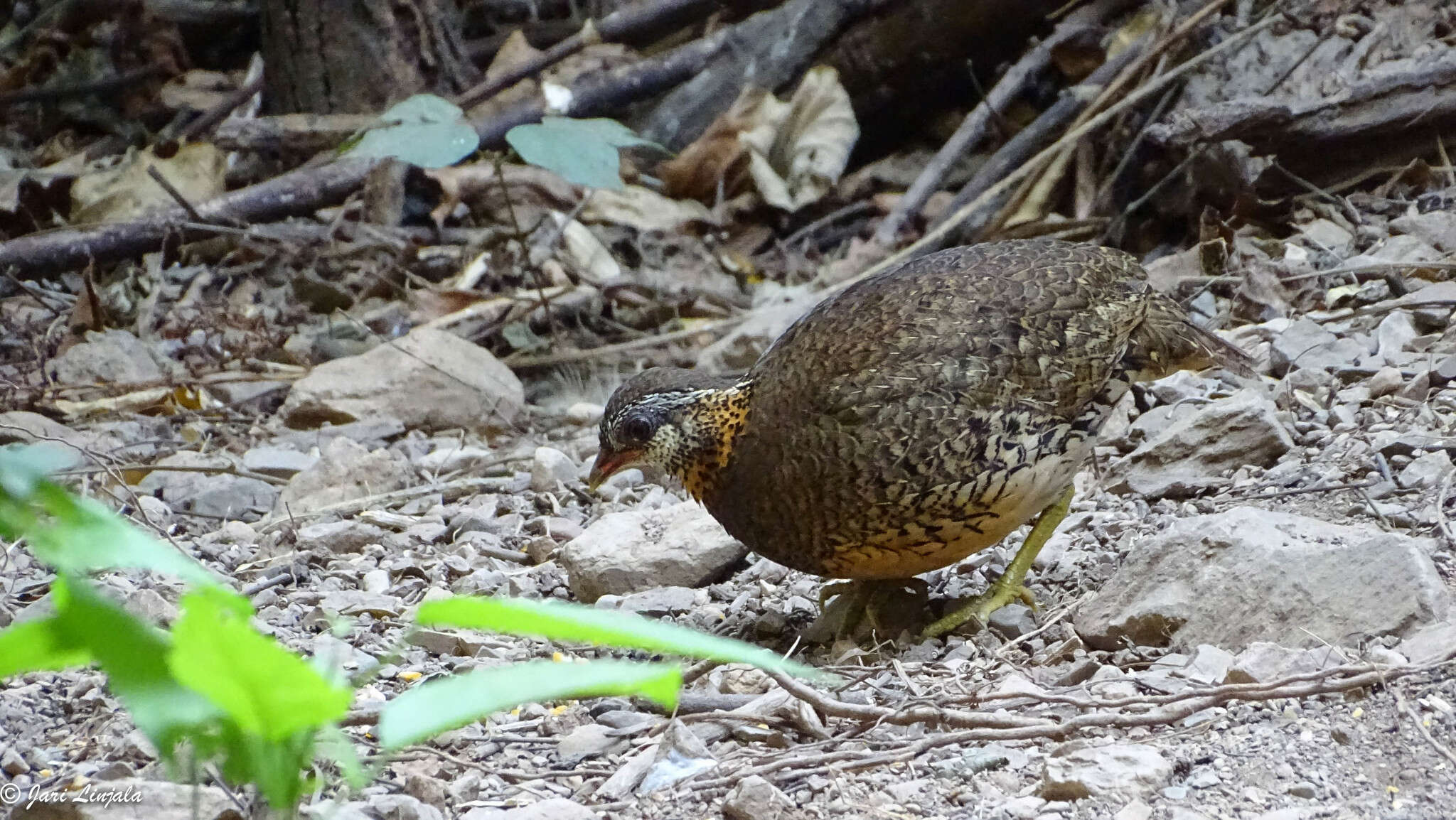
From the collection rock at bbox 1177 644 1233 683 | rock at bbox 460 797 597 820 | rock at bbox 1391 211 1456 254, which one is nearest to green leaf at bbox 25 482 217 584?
rock at bbox 460 797 597 820

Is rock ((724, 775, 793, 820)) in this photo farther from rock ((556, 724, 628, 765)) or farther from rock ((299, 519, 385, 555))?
rock ((299, 519, 385, 555))

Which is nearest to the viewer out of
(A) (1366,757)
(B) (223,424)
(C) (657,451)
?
(A) (1366,757)

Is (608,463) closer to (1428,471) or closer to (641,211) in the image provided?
(1428,471)

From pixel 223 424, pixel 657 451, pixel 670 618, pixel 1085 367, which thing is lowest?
pixel 223 424

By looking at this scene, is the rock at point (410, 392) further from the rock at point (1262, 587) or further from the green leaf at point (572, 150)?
the rock at point (1262, 587)

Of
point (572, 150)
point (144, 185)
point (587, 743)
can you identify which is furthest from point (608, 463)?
point (144, 185)

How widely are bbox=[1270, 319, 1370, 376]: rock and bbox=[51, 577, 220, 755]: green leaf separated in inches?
150

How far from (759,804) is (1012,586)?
143 centimetres

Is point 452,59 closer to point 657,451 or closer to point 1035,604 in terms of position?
point 657,451

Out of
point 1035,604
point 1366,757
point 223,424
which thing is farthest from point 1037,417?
point 223,424

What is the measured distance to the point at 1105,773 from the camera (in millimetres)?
2203

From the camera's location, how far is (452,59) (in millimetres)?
7559

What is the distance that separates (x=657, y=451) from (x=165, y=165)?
16.5 ft

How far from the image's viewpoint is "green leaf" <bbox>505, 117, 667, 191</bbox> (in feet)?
17.0
